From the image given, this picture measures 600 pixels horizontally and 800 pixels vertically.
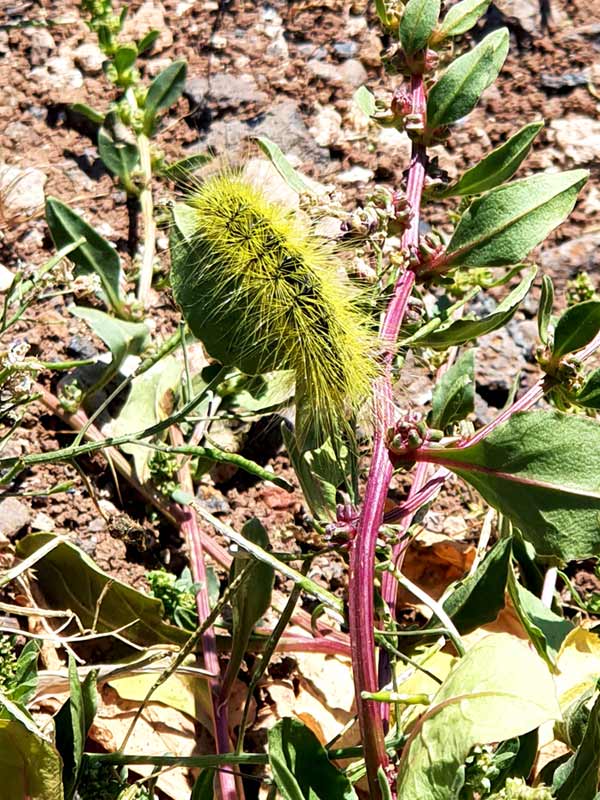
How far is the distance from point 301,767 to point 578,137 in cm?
258

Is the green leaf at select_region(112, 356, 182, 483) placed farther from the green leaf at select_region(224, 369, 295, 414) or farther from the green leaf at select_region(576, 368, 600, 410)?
the green leaf at select_region(576, 368, 600, 410)

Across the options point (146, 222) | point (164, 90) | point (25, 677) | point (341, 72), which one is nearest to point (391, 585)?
point (25, 677)

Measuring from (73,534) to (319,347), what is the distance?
1000mm

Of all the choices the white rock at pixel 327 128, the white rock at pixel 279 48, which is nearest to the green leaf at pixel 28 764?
the white rock at pixel 327 128

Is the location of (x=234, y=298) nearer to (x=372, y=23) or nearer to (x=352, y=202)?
(x=352, y=202)

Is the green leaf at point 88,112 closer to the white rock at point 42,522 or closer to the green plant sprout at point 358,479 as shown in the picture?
the green plant sprout at point 358,479

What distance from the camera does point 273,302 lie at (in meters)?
2.04

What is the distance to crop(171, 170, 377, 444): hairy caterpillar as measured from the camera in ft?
6.66

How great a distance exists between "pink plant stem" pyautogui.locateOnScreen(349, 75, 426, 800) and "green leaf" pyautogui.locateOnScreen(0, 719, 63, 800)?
1.81ft

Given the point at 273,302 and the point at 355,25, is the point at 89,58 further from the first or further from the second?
the point at 273,302

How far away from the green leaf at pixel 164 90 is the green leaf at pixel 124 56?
0.31ft

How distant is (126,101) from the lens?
3.32 meters

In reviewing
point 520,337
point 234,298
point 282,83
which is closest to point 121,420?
point 234,298

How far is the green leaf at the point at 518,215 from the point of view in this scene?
84.1 inches
